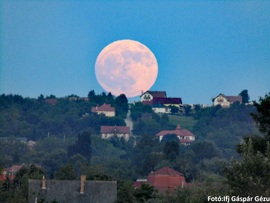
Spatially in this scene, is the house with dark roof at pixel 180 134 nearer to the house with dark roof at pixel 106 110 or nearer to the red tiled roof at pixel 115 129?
the red tiled roof at pixel 115 129

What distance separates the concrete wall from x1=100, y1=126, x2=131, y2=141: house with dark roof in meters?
111

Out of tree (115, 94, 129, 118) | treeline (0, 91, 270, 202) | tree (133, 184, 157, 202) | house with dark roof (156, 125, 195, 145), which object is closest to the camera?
treeline (0, 91, 270, 202)

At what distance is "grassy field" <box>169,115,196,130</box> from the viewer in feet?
593

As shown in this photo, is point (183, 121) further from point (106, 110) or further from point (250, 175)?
point (250, 175)

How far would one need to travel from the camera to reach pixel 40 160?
121m

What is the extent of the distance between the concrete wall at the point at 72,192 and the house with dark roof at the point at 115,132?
364ft

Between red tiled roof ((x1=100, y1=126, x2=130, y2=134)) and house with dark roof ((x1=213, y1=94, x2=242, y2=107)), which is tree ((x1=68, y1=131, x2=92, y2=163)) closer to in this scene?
red tiled roof ((x1=100, y1=126, x2=130, y2=134))

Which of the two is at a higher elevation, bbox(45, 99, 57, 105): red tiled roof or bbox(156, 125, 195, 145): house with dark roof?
bbox(45, 99, 57, 105): red tiled roof

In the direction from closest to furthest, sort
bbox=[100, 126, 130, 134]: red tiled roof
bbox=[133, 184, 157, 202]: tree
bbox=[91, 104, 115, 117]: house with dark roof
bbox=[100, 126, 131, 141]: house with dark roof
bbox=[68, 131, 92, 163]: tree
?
bbox=[133, 184, 157, 202]: tree, bbox=[68, 131, 92, 163]: tree, bbox=[100, 126, 131, 141]: house with dark roof, bbox=[100, 126, 130, 134]: red tiled roof, bbox=[91, 104, 115, 117]: house with dark roof

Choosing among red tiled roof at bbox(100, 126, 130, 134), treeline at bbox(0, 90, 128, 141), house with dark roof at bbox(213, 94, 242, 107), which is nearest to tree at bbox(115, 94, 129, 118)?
treeline at bbox(0, 90, 128, 141)

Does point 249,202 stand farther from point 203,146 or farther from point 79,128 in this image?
point 79,128

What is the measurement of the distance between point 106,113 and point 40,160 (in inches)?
2569

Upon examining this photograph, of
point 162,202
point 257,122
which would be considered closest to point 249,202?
point 257,122

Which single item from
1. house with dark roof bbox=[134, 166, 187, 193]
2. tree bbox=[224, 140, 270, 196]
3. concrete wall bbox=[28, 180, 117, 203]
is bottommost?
tree bbox=[224, 140, 270, 196]
